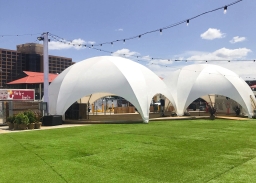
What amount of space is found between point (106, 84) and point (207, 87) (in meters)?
9.60

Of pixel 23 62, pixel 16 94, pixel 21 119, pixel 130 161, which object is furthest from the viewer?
pixel 23 62

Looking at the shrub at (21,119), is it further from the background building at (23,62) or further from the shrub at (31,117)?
the background building at (23,62)

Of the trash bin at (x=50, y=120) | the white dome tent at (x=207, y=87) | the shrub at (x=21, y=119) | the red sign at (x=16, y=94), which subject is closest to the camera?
the shrub at (x=21, y=119)

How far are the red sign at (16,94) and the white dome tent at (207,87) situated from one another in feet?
38.9

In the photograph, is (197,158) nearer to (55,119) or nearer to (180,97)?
(55,119)

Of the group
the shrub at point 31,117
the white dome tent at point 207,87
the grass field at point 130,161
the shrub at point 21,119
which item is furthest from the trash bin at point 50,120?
the white dome tent at point 207,87

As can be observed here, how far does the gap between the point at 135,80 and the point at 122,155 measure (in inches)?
472

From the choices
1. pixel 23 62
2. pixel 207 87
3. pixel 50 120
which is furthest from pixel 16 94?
pixel 23 62

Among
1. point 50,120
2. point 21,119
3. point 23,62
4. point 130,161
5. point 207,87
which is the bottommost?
point 130,161

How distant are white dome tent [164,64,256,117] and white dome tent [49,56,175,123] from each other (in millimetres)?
3190

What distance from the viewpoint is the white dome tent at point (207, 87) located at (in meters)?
23.2

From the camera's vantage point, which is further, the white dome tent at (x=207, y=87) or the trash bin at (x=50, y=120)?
the white dome tent at (x=207, y=87)

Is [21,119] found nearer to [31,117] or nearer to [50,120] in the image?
[31,117]

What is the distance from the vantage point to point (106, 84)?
1872cm
